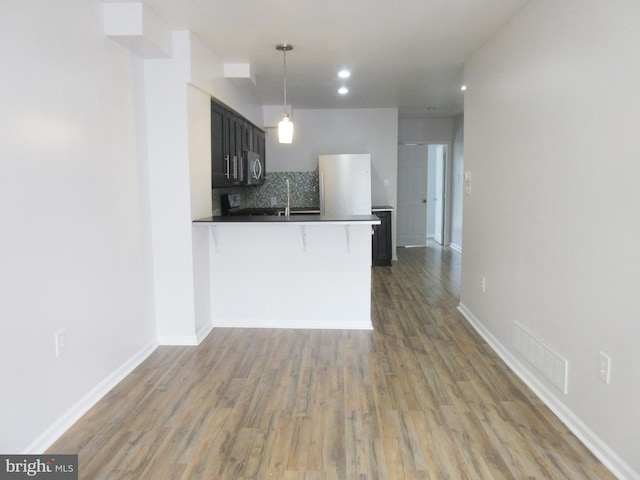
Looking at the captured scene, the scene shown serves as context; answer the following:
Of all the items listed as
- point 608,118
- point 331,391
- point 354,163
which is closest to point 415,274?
point 354,163

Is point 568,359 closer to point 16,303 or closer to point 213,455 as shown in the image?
point 213,455

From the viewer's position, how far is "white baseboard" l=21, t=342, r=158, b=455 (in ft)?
7.43

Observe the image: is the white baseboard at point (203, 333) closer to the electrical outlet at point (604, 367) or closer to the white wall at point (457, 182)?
the electrical outlet at point (604, 367)

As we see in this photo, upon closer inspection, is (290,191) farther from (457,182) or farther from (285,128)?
(285,128)

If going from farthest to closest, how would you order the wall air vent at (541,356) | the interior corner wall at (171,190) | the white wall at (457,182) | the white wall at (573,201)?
the white wall at (457,182), the interior corner wall at (171,190), the wall air vent at (541,356), the white wall at (573,201)

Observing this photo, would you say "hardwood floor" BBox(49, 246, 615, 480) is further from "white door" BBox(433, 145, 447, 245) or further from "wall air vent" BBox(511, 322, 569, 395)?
"white door" BBox(433, 145, 447, 245)

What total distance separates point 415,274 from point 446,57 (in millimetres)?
3211

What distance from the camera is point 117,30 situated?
9.75ft

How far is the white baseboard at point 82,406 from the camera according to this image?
2264mm

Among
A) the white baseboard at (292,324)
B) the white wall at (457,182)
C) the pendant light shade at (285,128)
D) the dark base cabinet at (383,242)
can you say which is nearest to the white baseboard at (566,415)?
the white baseboard at (292,324)

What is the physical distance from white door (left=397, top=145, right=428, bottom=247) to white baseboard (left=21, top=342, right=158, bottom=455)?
21.8 feet

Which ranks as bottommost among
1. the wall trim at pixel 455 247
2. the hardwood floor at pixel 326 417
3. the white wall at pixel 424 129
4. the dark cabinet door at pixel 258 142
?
the hardwood floor at pixel 326 417

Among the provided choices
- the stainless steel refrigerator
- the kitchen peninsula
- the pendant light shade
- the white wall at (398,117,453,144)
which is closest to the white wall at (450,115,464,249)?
the white wall at (398,117,453,144)

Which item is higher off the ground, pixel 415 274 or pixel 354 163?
pixel 354 163
